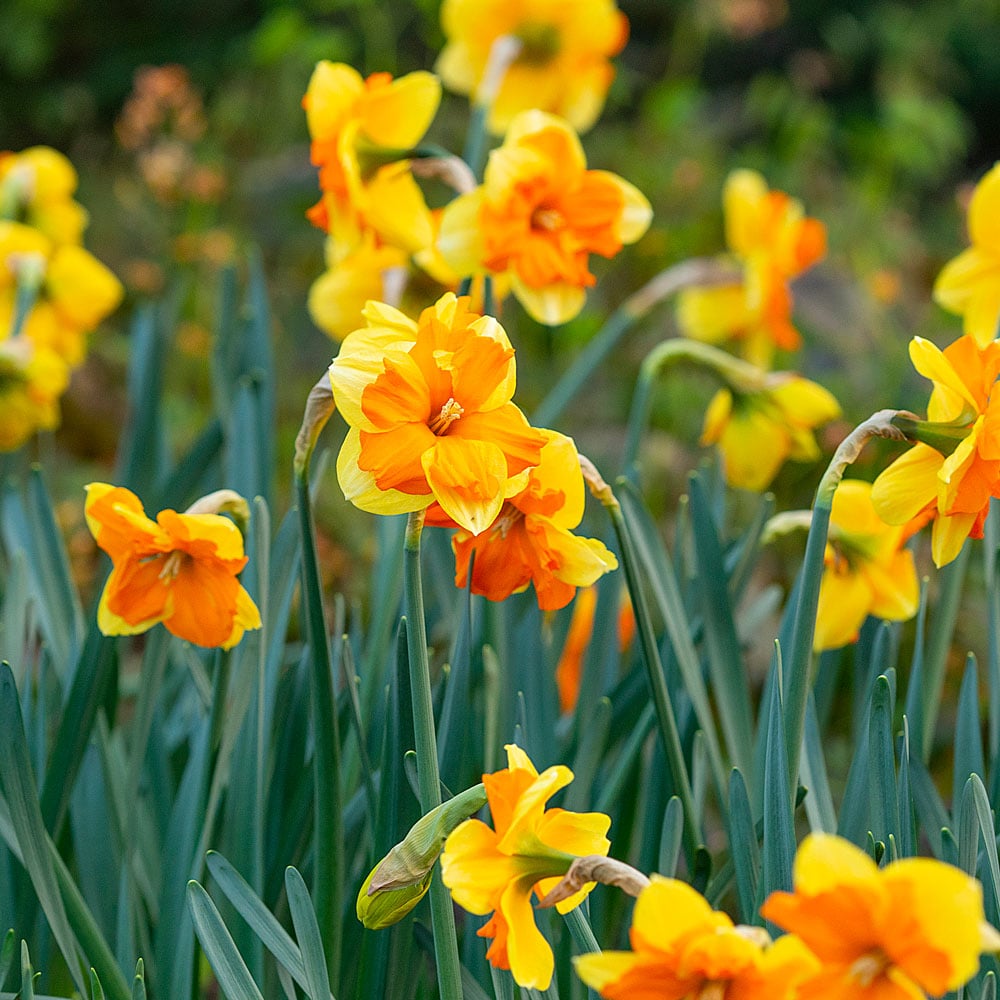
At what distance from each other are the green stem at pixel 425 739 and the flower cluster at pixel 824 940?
0.20 meters

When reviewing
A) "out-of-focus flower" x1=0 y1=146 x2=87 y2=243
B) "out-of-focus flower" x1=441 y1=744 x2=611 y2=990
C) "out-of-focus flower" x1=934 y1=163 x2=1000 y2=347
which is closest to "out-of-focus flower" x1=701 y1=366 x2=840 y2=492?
"out-of-focus flower" x1=934 y1=163 x2=1000 y2=347

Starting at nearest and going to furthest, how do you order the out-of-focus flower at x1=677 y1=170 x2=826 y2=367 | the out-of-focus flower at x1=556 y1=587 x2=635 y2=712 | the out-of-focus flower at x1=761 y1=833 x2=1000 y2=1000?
1. the out-of-focus flower at x1=761 y1=833 x2=1000 y2=1000
2. the out-of-focus flower at x1=556 y1=587 x2=635 y2=712
3. the out-of-focus flower at x1=677 y1=170 x2=826 y2=367

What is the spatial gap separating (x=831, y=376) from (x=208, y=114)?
9.93ft

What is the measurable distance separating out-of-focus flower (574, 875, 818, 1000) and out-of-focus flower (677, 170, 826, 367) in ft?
4.01

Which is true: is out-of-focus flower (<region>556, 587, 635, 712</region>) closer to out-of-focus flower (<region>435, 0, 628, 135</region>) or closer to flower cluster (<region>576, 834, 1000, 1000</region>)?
out-of-focus flower (<region>435, 0, 628, 135</region>)

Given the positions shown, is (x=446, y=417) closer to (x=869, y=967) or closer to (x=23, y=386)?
(x=869, y=967)

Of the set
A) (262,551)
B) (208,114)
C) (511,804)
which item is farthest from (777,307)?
(208,114)

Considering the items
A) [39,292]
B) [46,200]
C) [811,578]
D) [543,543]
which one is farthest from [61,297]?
[811,578]

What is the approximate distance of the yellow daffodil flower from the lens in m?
0.95

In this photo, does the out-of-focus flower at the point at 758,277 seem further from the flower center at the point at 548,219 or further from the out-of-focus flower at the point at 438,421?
the out-of-focus flower at the point at 438,421

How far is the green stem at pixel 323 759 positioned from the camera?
812mm

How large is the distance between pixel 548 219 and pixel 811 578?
0.48 metres

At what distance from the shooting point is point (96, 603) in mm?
1043

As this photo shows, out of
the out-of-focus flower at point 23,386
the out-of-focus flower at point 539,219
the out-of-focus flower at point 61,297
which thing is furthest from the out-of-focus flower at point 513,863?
the out-of-focus flower at point 61,297
